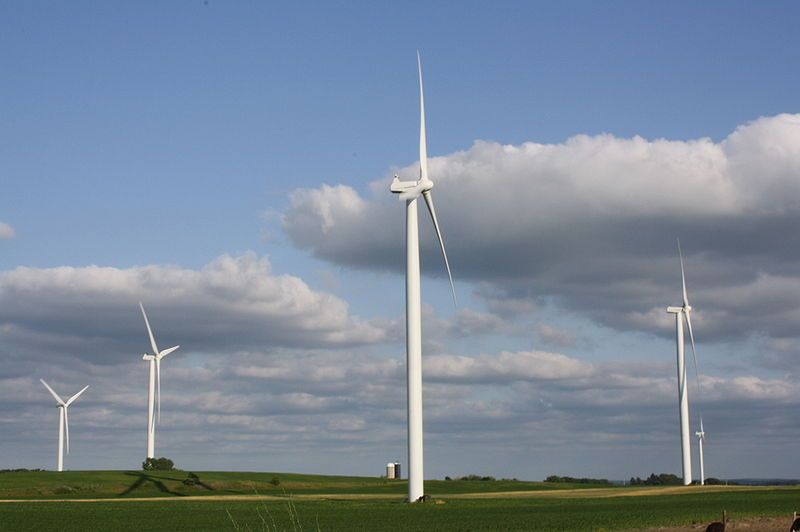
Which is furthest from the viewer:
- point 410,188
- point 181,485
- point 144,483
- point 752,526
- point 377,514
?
point 144,483

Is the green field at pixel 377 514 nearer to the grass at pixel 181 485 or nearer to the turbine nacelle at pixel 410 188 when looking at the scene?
the grass at pixel 181 485

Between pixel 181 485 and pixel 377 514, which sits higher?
pixel 181 485

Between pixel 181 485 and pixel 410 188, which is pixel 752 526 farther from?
pixel 181 485

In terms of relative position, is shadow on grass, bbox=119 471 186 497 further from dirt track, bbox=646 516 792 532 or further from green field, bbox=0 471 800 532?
dirt track, bbox=646 516 792 532

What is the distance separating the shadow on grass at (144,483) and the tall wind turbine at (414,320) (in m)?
36.7

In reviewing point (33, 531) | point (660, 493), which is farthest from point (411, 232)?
point (660, 493)

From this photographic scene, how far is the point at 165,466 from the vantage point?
486ft

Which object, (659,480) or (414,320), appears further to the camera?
(659,480)

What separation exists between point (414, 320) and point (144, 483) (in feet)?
193

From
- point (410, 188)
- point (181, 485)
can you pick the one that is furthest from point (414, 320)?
point (181, 485)

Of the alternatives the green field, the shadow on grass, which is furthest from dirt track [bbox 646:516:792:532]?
the shadow on grass

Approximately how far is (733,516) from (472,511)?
56.1 feet

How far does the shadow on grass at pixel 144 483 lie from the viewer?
105700mm

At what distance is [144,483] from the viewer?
118 metres
